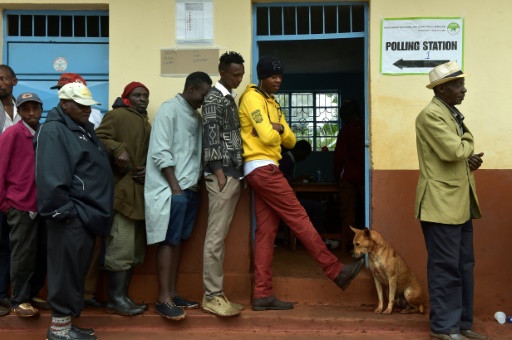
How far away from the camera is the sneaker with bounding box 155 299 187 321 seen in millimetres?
4973

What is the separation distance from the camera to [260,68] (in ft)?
16.9

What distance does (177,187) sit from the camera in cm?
502

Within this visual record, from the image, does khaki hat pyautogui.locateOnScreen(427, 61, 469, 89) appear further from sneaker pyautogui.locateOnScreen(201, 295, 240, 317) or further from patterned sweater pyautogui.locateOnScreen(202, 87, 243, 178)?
sneaker pyautogui.locateOnScreen(201, 295, 240, 317)

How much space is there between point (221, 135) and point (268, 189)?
1.98 ft

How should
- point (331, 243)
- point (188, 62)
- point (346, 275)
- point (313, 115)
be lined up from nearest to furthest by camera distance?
point (346, 275) < point (188, 62) < point (331, 243) < point (313, 115)

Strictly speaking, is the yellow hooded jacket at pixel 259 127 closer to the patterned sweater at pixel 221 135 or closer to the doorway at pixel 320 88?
the patterned sweater at pixel 221 135

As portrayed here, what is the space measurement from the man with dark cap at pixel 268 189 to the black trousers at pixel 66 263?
4.87ft

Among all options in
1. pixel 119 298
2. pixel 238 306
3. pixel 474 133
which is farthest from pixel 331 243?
pixel 119 298

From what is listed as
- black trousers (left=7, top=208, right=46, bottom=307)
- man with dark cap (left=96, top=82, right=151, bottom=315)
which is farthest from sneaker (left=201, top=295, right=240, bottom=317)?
black trousers (left=7, top=208, right=46, bottom=307)

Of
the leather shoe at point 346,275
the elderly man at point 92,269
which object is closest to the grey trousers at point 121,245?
the elderly man at point 92,269

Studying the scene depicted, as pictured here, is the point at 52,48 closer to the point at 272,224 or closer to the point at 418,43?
the point at 272,224

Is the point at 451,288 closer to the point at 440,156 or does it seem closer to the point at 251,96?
the point at 440,156

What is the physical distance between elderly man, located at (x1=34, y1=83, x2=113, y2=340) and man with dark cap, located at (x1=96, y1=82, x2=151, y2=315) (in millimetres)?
473

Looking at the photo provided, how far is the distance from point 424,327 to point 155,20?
3.58 metres
